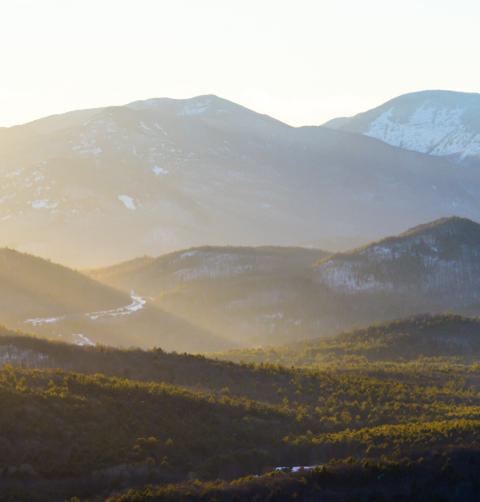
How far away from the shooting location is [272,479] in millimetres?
32906

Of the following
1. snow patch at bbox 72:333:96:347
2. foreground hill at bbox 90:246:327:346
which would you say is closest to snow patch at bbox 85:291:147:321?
foreground hill at bbox 90:246:327:346

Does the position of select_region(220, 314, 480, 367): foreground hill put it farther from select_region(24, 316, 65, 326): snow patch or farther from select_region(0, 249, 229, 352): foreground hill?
select_region(24, 316, 65, 326): snow patch

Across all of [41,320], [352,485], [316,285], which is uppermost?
[352,485]

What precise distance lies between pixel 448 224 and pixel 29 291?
236 ft

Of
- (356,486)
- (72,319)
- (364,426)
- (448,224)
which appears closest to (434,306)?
(448,224)

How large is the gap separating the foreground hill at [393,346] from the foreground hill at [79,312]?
817 inches

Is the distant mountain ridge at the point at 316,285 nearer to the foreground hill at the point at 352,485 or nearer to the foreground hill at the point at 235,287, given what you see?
the foreground hill at the point at 235,287

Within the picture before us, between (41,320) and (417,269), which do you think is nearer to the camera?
(41,320)

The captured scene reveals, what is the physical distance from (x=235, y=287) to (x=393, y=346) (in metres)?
54.7

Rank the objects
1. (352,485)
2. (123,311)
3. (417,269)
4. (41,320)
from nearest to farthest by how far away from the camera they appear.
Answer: (352,485) → (41,320) → (123,311) → (417,269)

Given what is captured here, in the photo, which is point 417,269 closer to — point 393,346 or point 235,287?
point 235,287

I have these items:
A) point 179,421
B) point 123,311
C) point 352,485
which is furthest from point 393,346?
point 352,485

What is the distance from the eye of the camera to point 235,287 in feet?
450

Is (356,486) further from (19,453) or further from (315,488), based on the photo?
(19,453)
